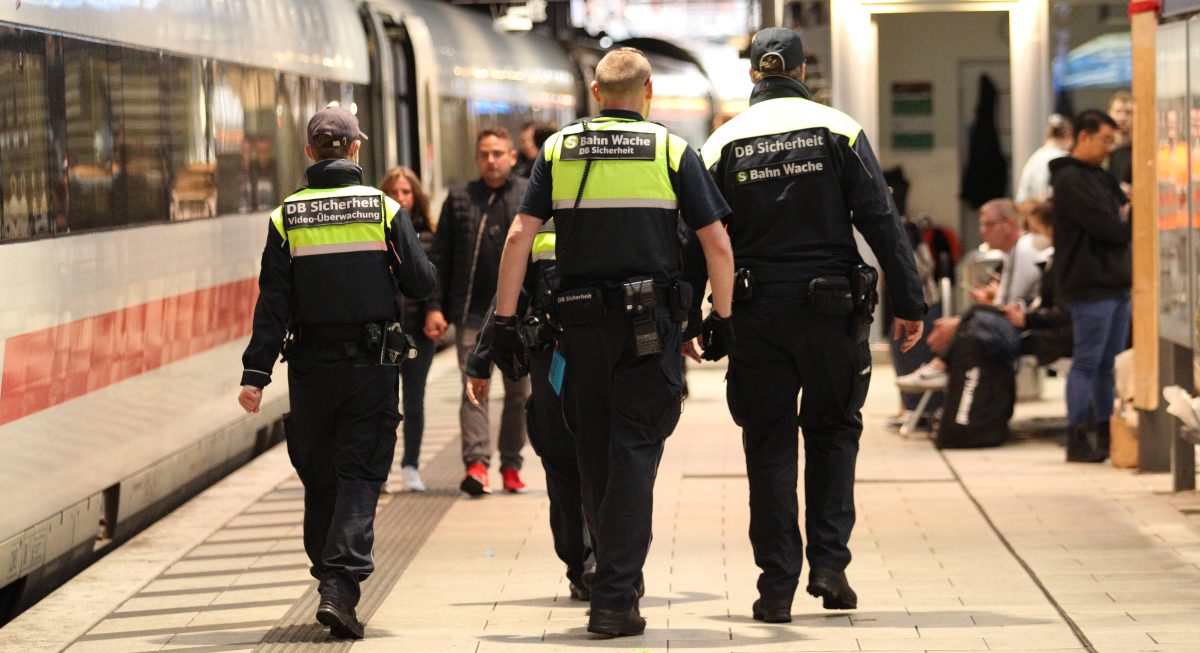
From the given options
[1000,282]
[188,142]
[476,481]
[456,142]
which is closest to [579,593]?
[476,481]

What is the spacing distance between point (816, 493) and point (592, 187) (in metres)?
1.27

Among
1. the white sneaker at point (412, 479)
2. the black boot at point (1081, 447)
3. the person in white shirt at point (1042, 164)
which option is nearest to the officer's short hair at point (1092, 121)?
the black boot at point (1081, 447)

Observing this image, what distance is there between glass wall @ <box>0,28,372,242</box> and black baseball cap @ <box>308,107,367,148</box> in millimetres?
1214

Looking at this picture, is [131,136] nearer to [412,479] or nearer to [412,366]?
[412,366]

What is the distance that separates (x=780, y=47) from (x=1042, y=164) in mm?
7873

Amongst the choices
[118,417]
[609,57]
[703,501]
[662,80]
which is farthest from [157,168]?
[662,80]

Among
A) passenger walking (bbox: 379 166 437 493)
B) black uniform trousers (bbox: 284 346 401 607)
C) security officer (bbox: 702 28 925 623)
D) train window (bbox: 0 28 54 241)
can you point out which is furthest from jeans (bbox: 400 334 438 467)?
security officer (bbox: 702 28 925 623)

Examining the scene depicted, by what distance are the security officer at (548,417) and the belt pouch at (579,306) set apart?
21 cm

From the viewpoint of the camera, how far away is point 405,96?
60.7ft

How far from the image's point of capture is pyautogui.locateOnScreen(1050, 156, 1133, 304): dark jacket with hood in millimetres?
10945

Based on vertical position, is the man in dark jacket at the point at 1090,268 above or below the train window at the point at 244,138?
below

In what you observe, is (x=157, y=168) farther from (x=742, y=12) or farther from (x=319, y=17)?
(x=742, y=12)

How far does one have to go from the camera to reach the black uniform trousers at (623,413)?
256 inches

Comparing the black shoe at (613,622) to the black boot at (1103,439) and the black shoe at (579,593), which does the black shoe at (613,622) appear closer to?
the black shoe at (579,593)
